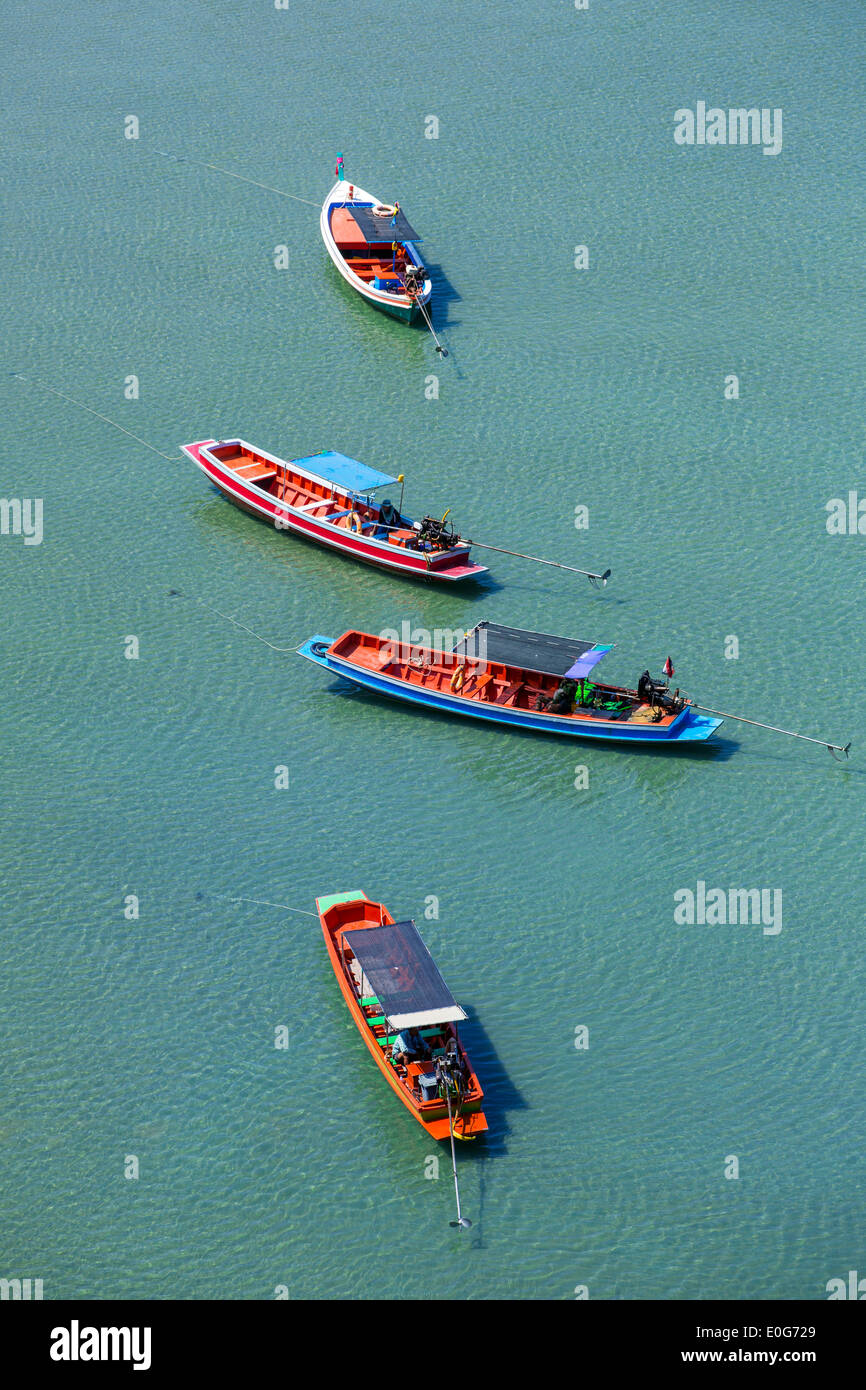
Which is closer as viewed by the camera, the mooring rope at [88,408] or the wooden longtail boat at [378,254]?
the mooring rope at [88,408]

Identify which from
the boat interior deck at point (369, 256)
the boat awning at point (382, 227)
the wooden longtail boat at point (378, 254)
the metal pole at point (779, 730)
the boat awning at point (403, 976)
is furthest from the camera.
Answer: the boat awning at point (382, 227)

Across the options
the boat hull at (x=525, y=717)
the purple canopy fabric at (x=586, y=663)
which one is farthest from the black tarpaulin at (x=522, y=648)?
the boat hull at (x=525, y=717)

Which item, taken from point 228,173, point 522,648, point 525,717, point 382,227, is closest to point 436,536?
point 522,648

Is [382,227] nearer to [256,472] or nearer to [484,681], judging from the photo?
[256,472]

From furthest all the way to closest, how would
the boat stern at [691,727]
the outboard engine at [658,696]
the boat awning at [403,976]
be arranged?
the outboard engine at [658,696] → the boat stern at [691,727] → the boat awning at [403,976]

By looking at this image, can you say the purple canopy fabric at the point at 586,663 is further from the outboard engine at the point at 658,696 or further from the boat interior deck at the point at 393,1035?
Result: the boat interior deck at the point at 393,1035

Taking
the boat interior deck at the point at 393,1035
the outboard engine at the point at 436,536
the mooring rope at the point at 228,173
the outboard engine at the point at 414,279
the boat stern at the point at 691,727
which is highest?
the mooring rope at the point at 228,173

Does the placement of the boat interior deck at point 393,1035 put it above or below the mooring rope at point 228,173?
below
